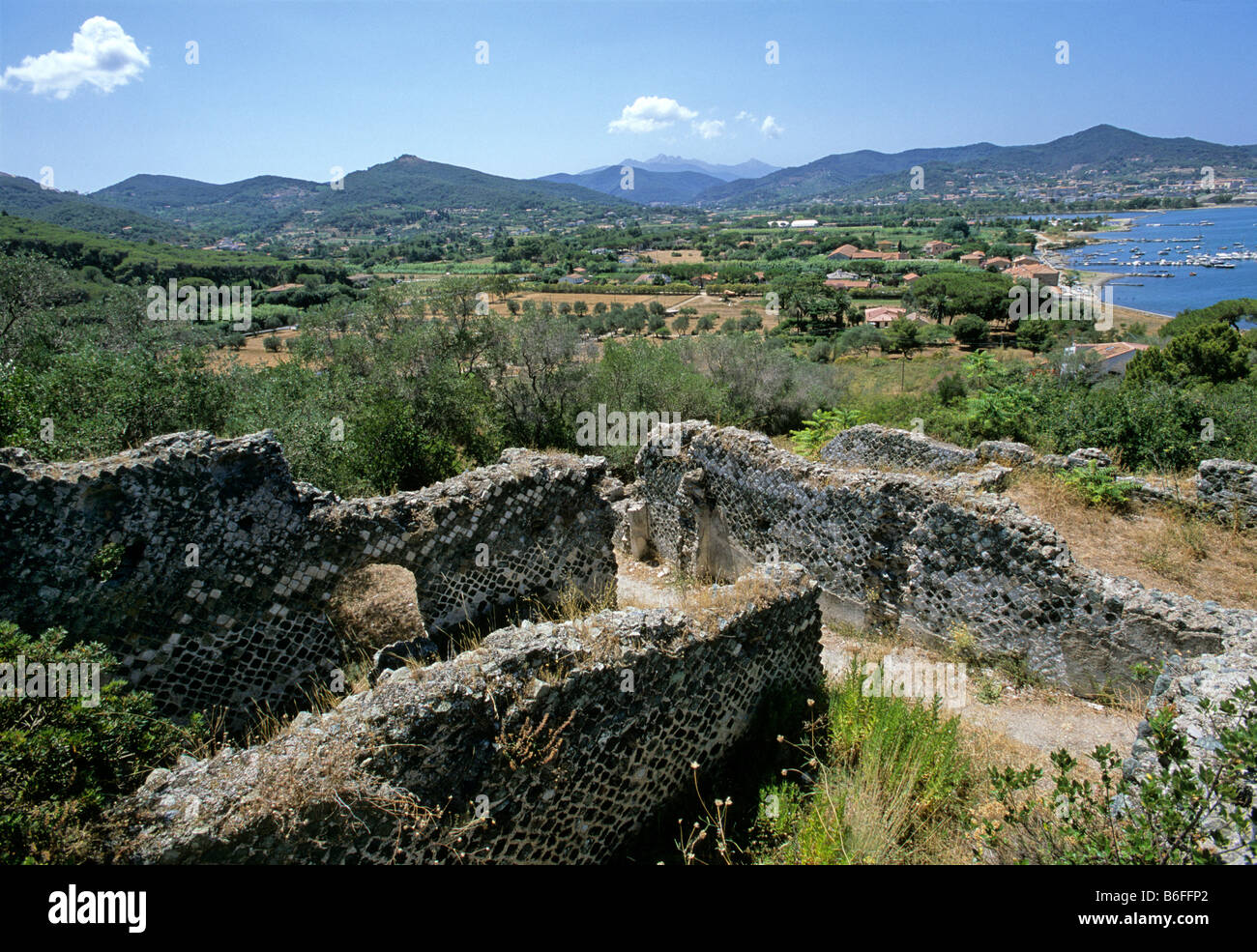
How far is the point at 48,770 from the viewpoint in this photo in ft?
13.2

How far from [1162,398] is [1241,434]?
1.84m

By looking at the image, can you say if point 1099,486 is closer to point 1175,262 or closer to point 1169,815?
point 1169,815

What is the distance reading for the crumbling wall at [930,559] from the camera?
772cm

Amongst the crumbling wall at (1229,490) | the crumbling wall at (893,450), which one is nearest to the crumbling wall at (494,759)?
the crumbling wall at (893,450)

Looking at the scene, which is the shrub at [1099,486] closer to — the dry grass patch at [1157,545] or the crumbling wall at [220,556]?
the dry grass patch at [1157,545]

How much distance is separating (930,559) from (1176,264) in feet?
547

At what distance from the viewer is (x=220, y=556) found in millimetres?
7750

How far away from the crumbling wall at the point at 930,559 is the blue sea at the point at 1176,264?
7412 cm

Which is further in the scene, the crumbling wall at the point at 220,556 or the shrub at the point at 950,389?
the shrub at the point at 950,389

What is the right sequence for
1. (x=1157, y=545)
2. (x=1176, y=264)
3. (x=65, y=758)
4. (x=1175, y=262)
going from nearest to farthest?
(x=65, y=758) → (x=1157, y=545) → (x=1176, y=264) → (x=1175, y=262)

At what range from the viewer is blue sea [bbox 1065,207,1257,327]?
93938 mm

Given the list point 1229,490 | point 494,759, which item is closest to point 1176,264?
point 1229,490

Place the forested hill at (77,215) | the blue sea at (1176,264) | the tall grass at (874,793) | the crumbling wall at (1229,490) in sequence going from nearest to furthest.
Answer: the tall grass at (874,793)
the crumbling wall at (1229,490)
the blue sea at (1176,264)
the forested hill at (77,215)

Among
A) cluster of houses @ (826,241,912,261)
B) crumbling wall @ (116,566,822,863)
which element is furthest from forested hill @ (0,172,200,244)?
crumbling wall @ (116,566,822,863)
